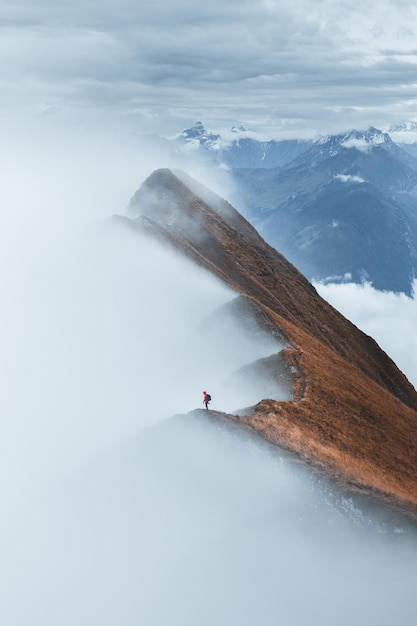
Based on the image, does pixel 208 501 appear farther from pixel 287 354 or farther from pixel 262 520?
pixel 287 354

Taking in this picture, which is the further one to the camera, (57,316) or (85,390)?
(57,316)

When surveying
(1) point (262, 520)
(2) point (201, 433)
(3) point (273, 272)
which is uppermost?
(3) point (273, 272)

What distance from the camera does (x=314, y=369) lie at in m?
87.1

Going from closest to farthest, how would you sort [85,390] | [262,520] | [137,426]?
[262,520] → [137,426] → [85,390]

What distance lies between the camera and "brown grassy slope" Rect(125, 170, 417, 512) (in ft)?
210

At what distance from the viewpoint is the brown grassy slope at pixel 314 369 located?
64.1m

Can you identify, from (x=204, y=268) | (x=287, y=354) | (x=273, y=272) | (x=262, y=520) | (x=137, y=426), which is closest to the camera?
(x=262, y=520)

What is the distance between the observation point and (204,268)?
5221 inches

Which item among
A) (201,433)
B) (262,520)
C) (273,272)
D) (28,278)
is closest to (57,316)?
(28,278)

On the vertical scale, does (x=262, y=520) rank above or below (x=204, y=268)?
below

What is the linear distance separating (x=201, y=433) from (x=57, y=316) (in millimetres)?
86488

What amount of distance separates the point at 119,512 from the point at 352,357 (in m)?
88.8

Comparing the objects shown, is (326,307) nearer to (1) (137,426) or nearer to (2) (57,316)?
(2) (57,316)

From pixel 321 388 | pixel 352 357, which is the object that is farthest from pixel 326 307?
pixel 321 388
